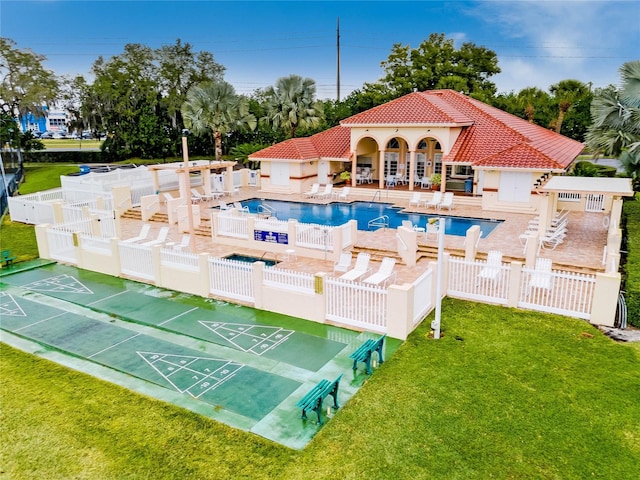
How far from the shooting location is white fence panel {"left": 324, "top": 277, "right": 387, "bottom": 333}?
10.9m

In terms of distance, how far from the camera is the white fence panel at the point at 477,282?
12.2 metres

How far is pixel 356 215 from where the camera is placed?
23750 millimetres

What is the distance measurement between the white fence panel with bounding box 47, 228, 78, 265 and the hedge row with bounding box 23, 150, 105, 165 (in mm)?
33996

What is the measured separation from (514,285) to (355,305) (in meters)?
4.03

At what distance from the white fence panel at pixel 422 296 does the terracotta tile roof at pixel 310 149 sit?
61.3 ft

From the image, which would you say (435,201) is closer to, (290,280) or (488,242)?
(488,242)

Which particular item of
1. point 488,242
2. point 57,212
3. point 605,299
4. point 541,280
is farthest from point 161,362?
point 57,212

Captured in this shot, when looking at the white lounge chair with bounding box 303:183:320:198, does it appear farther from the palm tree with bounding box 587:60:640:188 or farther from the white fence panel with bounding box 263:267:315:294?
the white fence panel with bounding box 263:267:315:294

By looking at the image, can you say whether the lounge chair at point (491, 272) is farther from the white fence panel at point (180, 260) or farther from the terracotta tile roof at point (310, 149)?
the terracotta tile roof at point (310, 149)

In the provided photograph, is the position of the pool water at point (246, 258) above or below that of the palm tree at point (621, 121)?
below

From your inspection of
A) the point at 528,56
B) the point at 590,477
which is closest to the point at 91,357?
the point at 590,477

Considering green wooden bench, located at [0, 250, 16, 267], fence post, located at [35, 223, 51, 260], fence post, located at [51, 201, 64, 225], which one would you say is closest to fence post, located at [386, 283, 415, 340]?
fence post, located at [35, 223, 51, 260]

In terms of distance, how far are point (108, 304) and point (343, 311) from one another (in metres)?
6.45

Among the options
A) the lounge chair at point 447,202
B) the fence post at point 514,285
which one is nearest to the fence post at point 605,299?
the fence post at point 514,285
